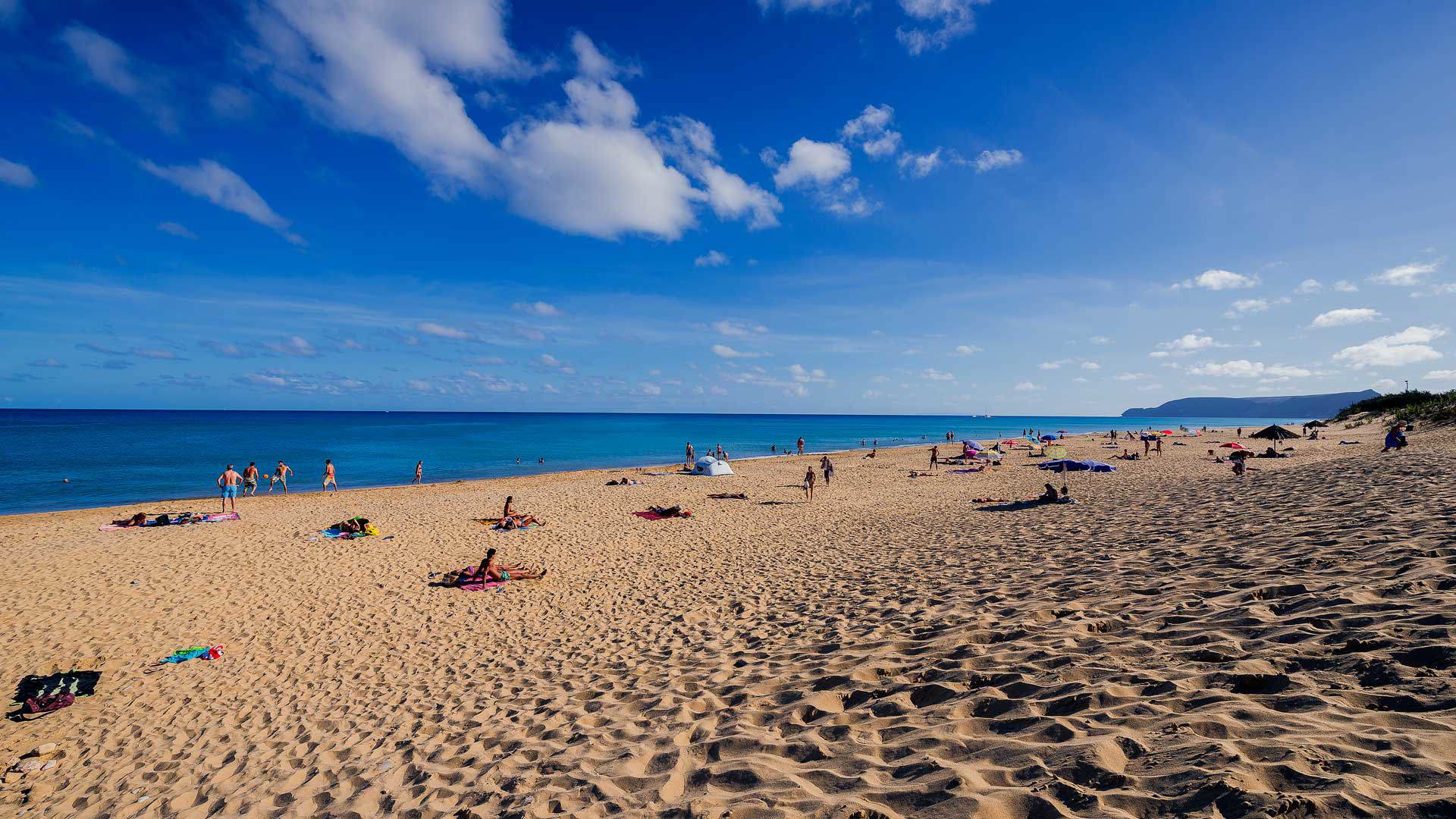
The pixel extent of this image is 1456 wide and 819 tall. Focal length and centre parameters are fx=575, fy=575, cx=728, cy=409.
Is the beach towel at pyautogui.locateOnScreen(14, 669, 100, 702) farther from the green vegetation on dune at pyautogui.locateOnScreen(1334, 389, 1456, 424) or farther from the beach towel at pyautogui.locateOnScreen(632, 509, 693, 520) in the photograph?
the green vegetation on dune at pyautogui.locateOnScreen(1334, 389, 1456, 424)

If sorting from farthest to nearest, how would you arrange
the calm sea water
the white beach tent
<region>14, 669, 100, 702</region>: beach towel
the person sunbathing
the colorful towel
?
the white beach tent < the calm sea water < the person sunbathing < the colorful towel < <region>14, 669, 100, 702</region>: beach towel

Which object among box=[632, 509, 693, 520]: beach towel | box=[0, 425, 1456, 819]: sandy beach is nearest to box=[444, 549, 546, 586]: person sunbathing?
box=[0, 425, 1456, 819]: sandy beach

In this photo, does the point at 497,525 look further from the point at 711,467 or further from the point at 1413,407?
the point at 1413,407

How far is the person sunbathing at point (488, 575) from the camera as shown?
11430 mm

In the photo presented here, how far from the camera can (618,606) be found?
9812mm

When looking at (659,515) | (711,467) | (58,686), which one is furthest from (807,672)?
(711,467)

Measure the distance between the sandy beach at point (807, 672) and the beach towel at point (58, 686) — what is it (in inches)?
9.8

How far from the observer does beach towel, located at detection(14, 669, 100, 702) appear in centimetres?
703

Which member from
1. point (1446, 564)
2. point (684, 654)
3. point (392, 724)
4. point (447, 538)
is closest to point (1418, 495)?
point (1446, 564)

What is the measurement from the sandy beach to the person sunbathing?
446 millimetres

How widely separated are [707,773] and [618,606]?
235 inches

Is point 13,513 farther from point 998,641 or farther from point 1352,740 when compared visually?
point 1352,740

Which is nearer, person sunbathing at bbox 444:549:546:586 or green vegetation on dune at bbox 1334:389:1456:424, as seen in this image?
person sunbathing at bbox 444:549:546:586

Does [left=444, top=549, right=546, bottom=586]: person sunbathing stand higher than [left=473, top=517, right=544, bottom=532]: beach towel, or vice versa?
[left=444, top=549, right=546, bottom=586]: person sunbathing
